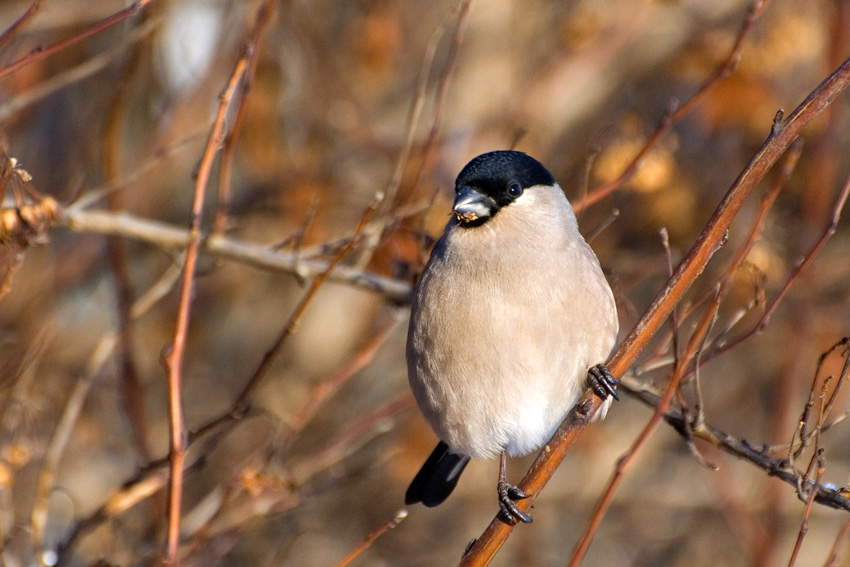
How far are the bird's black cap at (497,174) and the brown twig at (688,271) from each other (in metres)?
0.82

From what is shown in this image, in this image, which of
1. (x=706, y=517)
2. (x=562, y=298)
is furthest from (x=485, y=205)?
(x=706, y=517)

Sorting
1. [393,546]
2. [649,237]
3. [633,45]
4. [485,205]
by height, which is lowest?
[485,205]

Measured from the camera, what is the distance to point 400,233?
4.10 metres

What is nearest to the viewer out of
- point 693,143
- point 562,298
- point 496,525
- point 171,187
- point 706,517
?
Answer: point 496,525

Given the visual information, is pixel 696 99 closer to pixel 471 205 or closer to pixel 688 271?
pixel 471 205

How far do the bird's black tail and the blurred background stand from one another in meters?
1.15

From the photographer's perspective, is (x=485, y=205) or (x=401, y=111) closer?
(x=485, y=205)

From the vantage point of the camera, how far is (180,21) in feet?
18.7

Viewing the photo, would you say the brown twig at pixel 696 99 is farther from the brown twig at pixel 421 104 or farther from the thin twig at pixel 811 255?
the thin twig at pixel 811 255

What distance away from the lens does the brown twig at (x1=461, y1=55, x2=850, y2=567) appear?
6.73 feet

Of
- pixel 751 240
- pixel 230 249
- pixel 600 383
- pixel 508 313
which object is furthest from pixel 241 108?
pixel 751 240

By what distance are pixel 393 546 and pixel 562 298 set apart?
3.65 metres

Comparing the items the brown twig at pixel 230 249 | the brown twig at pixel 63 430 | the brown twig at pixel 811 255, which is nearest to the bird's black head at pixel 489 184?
the brown twig at pixel 230 249

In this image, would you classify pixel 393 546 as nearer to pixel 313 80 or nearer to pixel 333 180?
pixel 333 180
